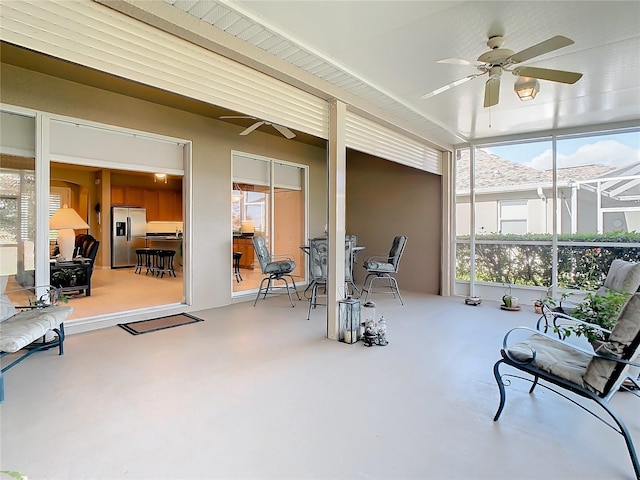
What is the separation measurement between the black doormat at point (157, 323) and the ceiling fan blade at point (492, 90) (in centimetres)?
398

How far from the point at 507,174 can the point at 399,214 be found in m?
1.99

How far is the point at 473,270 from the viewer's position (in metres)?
6.00

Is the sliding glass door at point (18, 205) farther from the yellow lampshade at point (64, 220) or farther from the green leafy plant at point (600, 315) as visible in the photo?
the green leafy plant at point (600, 315)

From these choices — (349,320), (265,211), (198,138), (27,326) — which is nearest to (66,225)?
(198,138)

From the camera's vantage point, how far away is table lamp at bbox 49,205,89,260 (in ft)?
17.1

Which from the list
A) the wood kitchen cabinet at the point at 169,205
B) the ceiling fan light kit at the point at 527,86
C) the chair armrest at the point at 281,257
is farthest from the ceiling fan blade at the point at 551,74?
the wood kitchen cabinet at the point at 169,205

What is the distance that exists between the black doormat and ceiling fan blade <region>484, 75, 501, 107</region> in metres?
3.98

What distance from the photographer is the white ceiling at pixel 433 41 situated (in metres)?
2.37

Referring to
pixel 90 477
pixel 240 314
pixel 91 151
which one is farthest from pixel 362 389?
pixel 91 151

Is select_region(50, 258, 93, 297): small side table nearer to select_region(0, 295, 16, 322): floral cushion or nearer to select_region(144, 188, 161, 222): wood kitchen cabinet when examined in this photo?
select_region(0, 295, 16, 322): floral cushion

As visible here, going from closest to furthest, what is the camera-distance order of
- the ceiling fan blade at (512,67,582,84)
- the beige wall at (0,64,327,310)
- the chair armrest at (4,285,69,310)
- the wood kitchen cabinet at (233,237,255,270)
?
the ceiling fan blade at (512,67,582,84)
the chair armrest at (4,285,69,310)
the beige wall at (0,64,327,310)
the wood kitchen cabinet at (233,237,255,270)

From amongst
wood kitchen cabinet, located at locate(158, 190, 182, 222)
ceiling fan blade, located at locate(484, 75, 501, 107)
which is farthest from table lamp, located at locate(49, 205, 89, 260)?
ceiling fan blade, located at locate(484, 75, 501, 107)

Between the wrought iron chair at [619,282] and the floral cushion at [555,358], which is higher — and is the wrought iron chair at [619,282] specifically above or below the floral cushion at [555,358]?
above

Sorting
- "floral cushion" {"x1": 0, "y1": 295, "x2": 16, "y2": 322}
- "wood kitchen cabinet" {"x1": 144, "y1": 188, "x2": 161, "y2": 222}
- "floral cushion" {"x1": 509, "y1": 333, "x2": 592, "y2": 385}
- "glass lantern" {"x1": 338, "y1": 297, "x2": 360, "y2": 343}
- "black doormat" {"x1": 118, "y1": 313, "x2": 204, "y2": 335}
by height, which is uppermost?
"wood kitchen cabinet" {"x1": 144, "y1": 188, "x2": 161, "y2": 222}
